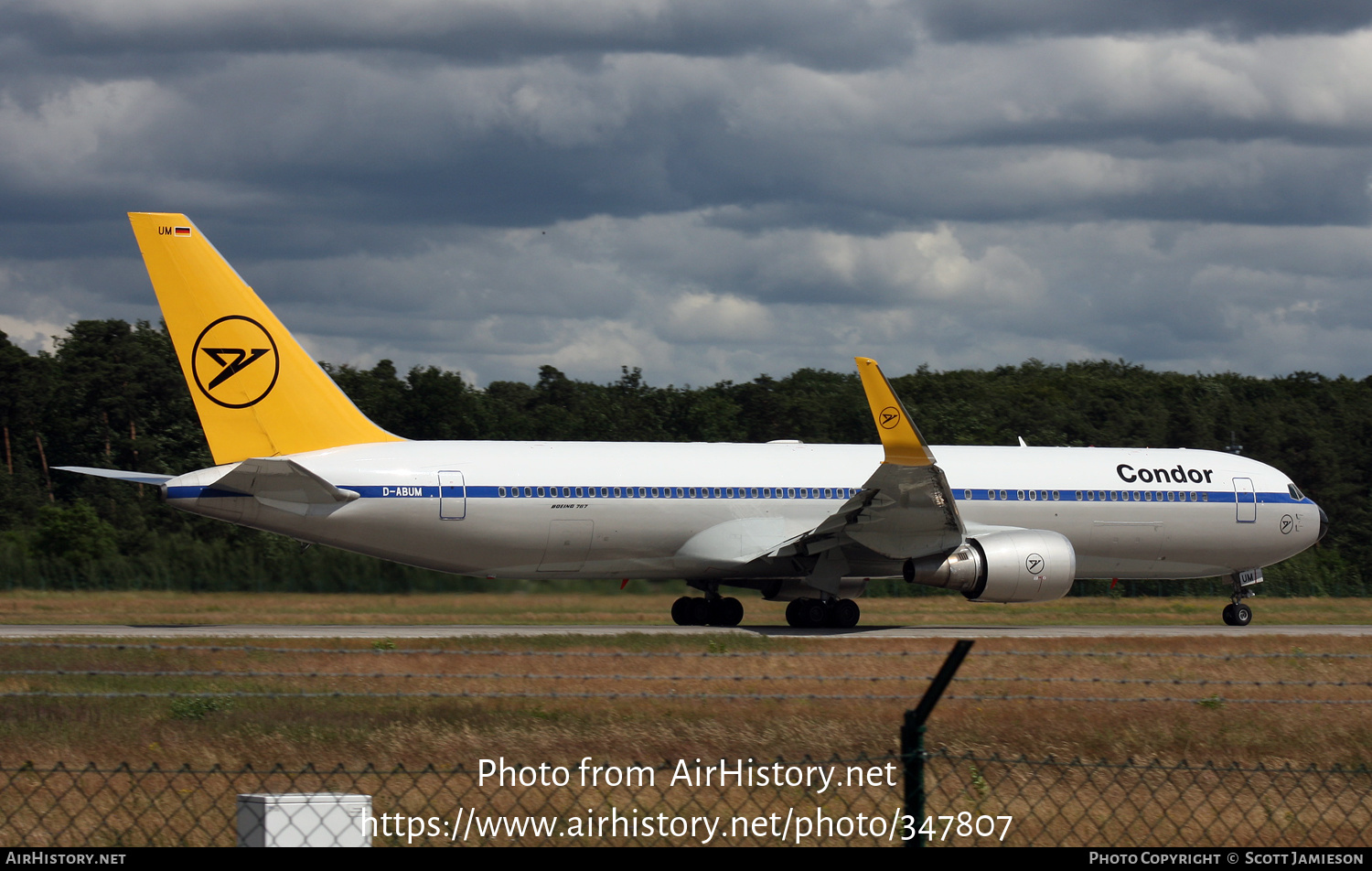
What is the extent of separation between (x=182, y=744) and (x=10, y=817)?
304cm

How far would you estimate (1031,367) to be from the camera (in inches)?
4368

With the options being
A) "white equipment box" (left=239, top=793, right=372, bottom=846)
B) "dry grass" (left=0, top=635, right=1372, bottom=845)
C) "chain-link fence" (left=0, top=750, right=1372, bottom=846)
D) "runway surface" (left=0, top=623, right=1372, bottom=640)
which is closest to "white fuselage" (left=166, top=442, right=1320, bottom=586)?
"runway surface" (left=0, top=623, right=1372, bottom=640)

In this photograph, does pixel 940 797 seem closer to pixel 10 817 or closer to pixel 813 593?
pixel 10 817

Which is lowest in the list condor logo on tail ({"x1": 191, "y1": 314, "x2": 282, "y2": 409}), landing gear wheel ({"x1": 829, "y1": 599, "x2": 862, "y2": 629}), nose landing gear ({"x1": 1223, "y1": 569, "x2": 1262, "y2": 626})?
nose landing gear ({"x1": 1223, "y1": 569, "x2": 1262, "y2": 626})

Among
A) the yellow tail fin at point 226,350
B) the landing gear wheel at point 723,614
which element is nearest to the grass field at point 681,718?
the yellow tail fin at point 226,350

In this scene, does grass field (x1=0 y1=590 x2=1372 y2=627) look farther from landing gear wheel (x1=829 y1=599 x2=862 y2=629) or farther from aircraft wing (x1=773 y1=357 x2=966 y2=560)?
aircraft wing (x1=773 y1=357 x2=966 y2=560)

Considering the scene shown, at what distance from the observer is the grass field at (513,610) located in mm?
27969

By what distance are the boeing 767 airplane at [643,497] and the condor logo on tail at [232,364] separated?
0.10ft

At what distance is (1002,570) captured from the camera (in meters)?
25.1

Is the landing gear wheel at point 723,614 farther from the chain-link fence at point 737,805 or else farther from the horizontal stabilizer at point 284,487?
the chain-link fence at point 737,805

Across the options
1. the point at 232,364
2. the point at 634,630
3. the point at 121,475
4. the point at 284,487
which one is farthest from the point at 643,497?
the point at 121,475

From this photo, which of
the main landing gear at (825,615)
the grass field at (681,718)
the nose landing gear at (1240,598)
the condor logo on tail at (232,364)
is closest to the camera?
the grass field at (681,718)

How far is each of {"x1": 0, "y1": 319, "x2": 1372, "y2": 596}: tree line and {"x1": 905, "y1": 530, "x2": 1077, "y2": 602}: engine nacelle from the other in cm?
1976

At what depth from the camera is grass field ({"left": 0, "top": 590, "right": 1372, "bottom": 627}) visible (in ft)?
91.8
